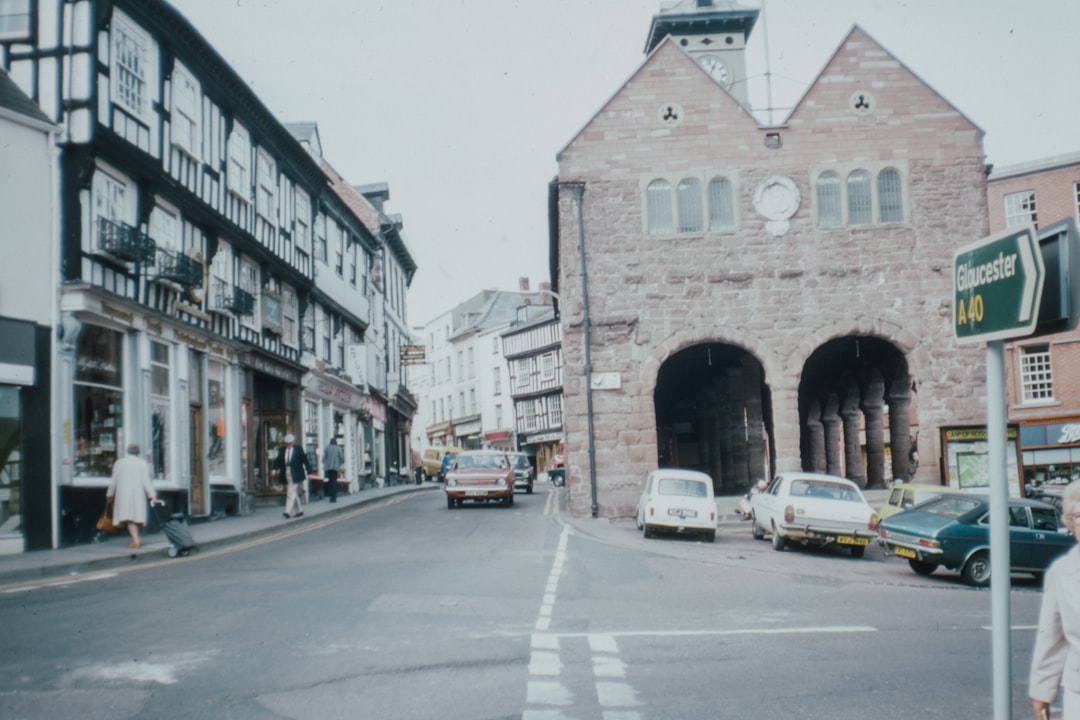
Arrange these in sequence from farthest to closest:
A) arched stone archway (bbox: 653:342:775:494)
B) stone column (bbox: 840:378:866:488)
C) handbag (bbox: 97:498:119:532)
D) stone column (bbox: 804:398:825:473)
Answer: stone column (bbox: 804:398:825:473), stone column (bbox: 840:378:866:488), arched stone archway (bbox: 653:342:775:494), handbag (bbox: 97:498:119:532)

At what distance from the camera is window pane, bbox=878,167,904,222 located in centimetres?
2823

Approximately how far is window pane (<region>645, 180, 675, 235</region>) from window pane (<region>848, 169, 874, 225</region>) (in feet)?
14.8

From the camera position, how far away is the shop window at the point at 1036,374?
141 feet

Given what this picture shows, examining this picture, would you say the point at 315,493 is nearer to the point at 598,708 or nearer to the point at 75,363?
the point at 75,363

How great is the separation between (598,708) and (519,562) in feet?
31.1

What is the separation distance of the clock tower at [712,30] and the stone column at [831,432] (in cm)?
1428

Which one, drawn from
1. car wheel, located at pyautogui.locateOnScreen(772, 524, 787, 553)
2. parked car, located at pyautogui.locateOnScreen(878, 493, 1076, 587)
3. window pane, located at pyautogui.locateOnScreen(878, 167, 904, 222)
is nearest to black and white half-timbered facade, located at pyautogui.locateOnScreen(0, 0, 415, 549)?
car wheel, located at pyautogui.locateOnScreen(772, 524, 787, 553)

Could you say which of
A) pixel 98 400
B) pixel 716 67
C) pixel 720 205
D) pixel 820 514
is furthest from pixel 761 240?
pixel 716 67

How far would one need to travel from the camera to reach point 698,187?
28250mm

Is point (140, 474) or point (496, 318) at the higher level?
point (496, 318)

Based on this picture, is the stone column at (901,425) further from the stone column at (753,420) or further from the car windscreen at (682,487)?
the car windscreen at (682,487)

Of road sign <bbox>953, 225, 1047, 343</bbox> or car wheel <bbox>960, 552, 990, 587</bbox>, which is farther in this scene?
car wheel <bbox>960, 552, 990, 587</bbox>

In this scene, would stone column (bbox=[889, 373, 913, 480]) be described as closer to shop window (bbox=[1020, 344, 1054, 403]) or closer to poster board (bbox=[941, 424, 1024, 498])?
poster board (bbox=[941, 424, 1024, 498])

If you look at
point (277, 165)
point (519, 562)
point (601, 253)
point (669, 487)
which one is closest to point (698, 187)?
point (601, 253)
